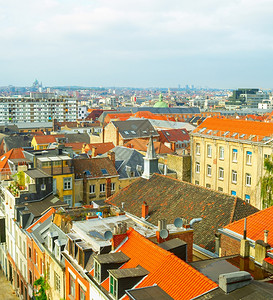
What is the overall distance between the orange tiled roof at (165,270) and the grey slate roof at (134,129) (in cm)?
7863

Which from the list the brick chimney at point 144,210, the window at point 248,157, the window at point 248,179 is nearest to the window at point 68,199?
the brick chimney at point 144,210

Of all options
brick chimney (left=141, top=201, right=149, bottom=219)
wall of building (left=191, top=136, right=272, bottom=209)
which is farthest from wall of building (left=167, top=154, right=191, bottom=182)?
brick chimney (left=141, top=201, right=149, bottom=219)

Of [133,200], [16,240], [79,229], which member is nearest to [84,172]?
[16,240]

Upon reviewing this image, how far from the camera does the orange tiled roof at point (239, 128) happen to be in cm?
6193

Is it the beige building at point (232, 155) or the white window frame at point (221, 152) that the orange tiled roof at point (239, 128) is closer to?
the beige building at point (232, 155)

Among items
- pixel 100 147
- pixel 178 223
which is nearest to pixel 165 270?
pixel 178 223

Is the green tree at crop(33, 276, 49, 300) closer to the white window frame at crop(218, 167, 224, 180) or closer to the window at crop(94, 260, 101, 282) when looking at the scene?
the window at crop(94, 260, 101, 282)

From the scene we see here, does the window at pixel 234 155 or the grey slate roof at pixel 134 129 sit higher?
the grey slate roof at pixel 134 129

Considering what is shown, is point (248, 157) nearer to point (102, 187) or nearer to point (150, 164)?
point (102, 187)

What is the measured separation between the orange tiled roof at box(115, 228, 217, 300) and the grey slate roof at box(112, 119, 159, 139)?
7863 centimetres

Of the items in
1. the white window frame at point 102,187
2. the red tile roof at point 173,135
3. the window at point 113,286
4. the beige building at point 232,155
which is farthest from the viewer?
the red tile roof at point 173,135

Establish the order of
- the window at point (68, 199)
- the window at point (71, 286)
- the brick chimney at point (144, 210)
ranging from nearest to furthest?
the window at point (71, 286)
the brick chimney at point (144, 210)
the window at point (68, 199)

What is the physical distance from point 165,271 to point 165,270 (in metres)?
0.08

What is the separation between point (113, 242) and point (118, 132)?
78.3 metres
